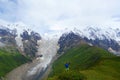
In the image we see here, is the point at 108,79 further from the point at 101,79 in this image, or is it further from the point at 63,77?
the point at 63,77

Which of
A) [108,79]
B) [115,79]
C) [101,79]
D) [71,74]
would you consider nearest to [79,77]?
[71,74]

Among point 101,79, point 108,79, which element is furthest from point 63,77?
point 108,79

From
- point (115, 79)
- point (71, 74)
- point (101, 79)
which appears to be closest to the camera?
point (71, 74)

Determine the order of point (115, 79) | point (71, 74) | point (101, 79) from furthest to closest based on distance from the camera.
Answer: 1. point (115, 79)
2. point (101, 79)
3. point (71, 74)

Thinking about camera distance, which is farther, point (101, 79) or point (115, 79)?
point (115, 79)

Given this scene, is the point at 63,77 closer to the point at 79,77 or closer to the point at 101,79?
the point at 79,77

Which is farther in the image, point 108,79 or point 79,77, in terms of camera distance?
point 108,79

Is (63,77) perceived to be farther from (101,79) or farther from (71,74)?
(101,79)
